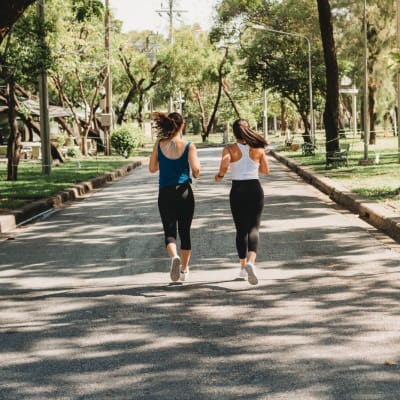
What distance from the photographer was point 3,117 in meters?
51.7

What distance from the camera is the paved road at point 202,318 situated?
192 inches

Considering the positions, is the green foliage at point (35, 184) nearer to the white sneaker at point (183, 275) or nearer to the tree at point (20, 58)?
the tree at point (20, 58)

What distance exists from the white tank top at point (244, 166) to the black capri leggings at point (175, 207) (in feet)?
1.68

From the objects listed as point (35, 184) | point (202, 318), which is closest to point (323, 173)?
point (35, 184)

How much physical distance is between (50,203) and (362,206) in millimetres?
6622

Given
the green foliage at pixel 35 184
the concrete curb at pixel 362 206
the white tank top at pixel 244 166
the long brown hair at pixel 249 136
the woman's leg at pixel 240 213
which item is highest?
the long brown hair at pixel 249 136

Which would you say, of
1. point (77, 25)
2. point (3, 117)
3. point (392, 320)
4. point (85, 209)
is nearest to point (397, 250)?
point (392, 320)

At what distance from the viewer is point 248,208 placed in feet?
26.9

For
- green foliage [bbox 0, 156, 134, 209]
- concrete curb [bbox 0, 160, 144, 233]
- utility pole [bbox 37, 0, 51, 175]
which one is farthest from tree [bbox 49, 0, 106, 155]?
concrete curb [bbox 0, 160, 144, 233]

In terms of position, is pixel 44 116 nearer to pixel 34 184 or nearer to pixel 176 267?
pixel 34 184

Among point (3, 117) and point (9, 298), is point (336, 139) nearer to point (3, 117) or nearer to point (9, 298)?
point (9, 298)

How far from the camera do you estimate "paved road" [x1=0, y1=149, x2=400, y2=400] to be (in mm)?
4867

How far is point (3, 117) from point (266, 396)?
49.3 metres

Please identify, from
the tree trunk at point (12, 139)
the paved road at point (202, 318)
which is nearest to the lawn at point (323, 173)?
the tree trunk at point (12, 139)
